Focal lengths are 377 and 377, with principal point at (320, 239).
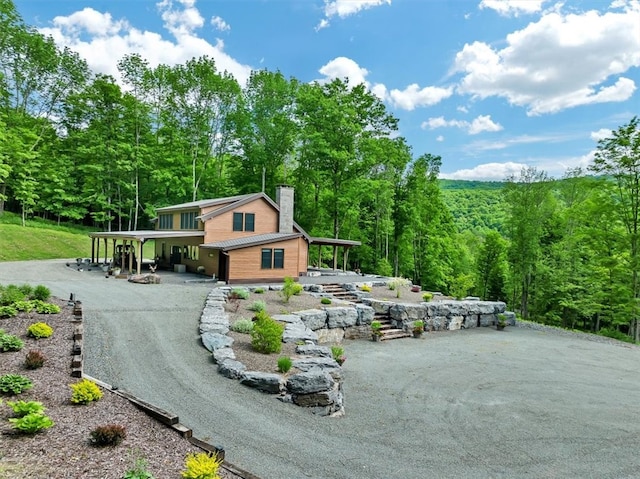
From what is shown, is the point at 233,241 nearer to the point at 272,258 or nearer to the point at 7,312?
the point at 272,258

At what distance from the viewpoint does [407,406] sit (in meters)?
8.41

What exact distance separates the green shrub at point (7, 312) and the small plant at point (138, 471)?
808 centimetres

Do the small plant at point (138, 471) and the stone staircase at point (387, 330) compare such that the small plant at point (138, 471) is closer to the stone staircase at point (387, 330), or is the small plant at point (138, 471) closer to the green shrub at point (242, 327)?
the green shrub at point (242, 327)

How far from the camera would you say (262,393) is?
24.3 ft

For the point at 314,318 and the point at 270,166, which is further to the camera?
the point at 270,166

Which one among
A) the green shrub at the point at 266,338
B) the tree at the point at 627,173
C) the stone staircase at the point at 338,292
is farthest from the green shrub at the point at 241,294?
the tree at the point at 627,173

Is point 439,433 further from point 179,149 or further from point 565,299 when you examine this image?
point 179,149

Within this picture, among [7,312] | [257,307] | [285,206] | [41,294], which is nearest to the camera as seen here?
[7,312]

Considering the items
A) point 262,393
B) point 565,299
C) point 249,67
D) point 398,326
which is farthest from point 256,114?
point 262,393

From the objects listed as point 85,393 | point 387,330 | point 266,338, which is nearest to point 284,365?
point 266,338

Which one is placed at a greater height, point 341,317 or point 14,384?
point 14,384

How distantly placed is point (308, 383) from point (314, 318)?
21.1 ft

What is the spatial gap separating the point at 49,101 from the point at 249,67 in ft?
65.7

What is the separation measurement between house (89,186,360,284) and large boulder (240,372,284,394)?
44.5ft
